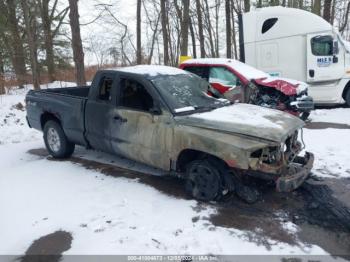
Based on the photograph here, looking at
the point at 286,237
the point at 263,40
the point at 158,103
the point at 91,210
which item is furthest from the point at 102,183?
the point at 263,40

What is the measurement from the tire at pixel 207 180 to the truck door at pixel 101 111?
172 centimetres

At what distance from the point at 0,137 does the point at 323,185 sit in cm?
816

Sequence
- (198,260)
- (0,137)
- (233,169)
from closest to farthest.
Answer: (198,260) → (233,169) → (0,137)

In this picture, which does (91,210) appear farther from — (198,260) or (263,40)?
(263,40)

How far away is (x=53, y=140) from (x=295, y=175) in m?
4.85

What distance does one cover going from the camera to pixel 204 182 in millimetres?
4746

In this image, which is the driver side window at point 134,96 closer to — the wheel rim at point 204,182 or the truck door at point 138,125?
the truck door at point 138,125

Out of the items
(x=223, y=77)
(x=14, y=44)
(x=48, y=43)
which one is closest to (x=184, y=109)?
(x=223, y=77)

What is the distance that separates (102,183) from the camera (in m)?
5.67

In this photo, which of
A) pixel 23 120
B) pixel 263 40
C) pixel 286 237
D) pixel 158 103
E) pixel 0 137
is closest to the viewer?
pixel 286 237

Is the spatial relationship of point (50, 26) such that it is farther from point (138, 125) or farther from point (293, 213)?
point (293, 213)

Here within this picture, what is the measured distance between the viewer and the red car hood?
29.8 ft

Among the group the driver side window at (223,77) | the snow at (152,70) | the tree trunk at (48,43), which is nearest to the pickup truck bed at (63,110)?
the snow at (152,70)

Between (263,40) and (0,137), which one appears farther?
(263,40)
